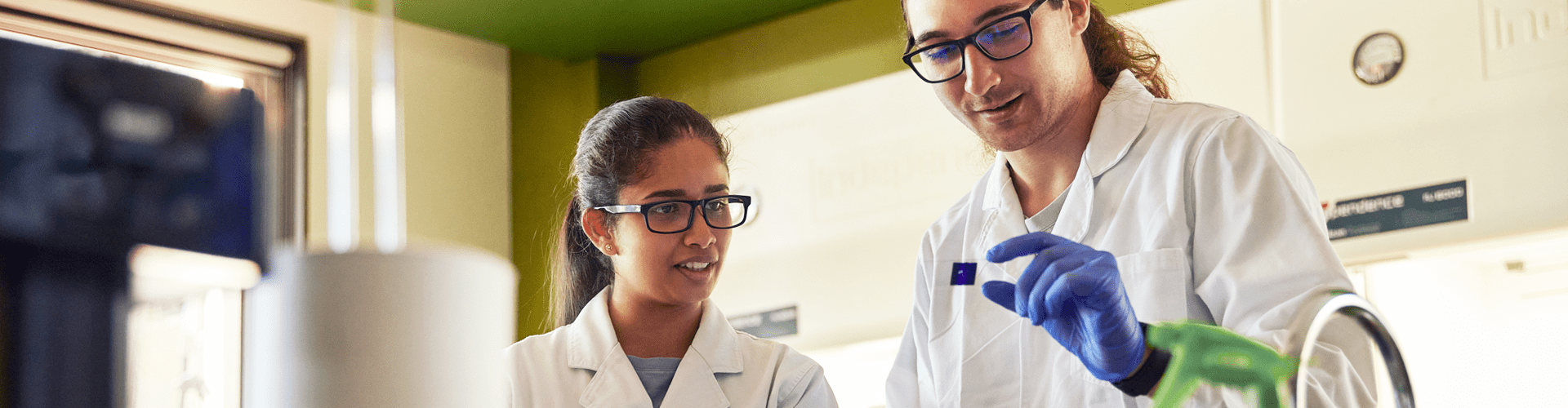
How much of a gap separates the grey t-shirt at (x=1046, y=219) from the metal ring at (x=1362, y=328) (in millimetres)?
623

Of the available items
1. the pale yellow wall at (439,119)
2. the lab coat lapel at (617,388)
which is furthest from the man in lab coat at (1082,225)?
the pale yellow wall at (439,119)

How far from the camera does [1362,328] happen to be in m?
0.54

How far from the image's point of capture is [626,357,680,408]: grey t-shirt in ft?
4.77

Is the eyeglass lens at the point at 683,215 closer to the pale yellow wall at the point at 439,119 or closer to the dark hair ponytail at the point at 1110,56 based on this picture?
the dark hair ponytail at the point at 1110,56

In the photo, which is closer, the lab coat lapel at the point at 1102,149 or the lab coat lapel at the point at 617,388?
the lab coat lapel at the point at 1102,149

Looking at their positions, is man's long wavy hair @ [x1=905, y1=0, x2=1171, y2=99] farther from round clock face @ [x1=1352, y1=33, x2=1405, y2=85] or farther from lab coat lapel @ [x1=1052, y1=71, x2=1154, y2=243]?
round clock face @ [x1=1352, y1=33, x2=1405, y2=85]

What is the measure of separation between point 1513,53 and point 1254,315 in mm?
→ 1336

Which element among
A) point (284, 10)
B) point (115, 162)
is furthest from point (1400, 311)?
point (284, 10)

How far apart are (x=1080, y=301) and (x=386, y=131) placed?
2.16 feet

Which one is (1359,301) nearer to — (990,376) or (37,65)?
(37,65)

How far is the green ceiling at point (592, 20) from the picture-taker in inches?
140

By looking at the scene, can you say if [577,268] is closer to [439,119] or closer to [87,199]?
[87,199]

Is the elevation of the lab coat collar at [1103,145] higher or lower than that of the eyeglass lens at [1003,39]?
lower

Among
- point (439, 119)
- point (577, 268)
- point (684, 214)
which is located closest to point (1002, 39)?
point (684, 214)
